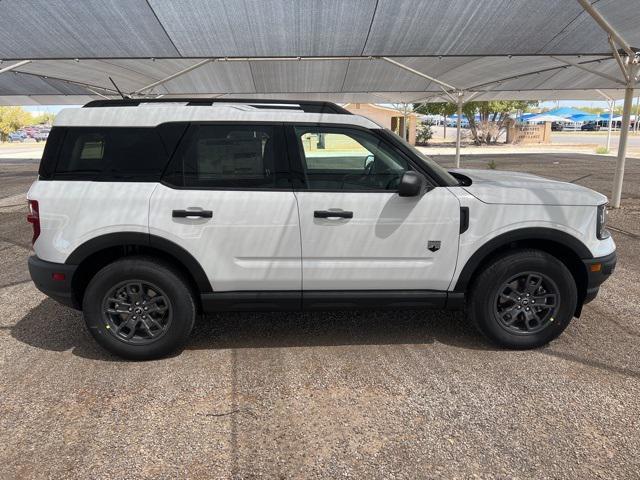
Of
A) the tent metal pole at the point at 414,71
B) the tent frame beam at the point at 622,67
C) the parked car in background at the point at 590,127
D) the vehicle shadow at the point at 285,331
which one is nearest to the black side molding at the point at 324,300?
the vehicle shadow at the point at 285,331

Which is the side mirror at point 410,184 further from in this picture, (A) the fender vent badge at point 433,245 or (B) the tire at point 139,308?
(B) the tire at point 139,308

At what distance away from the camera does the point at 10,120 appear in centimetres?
5378

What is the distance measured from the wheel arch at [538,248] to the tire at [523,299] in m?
0.08

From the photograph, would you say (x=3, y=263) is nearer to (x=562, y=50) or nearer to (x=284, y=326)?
(x=284, y=326)

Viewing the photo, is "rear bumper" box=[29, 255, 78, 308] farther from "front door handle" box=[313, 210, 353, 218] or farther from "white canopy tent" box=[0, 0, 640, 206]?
"white canopy tent" box=[0, 0, 640, 206]

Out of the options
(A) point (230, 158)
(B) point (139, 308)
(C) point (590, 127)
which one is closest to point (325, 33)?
(A) point (230, 158)

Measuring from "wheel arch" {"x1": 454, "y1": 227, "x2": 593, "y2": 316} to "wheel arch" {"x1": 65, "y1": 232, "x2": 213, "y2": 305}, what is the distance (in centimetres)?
198

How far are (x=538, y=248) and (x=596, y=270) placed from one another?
45 cm

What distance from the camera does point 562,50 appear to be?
378 inches

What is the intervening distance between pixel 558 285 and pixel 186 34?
8091mm

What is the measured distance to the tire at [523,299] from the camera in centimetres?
360

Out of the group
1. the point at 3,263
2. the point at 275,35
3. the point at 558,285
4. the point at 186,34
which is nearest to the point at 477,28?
the point at 275,35

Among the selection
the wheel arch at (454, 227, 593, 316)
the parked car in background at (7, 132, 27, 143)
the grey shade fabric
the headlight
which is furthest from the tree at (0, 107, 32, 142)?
the headlight

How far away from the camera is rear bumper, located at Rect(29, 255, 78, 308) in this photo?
3.44 m
